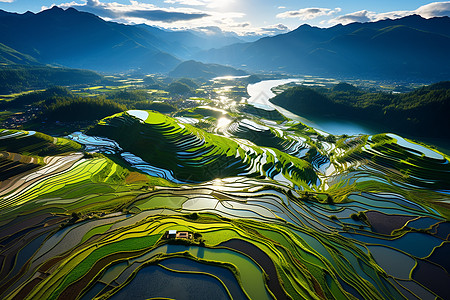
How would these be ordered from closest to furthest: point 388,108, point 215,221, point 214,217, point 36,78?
point 215,221 < point 214,217 < point 388,108 < point 36,78

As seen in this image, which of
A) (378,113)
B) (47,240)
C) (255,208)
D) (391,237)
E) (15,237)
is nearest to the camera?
(47,240)

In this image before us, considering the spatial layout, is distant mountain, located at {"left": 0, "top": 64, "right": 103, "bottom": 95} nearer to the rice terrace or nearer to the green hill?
the rice terrace

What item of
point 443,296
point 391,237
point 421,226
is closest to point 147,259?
point 443,296

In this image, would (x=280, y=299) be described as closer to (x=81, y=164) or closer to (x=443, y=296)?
(x=443, y=296)

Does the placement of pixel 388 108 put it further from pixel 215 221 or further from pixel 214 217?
pixel 215 221

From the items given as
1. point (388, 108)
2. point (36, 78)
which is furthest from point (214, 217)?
point (36, 78)

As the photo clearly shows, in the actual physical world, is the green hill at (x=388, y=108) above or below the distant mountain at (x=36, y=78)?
below

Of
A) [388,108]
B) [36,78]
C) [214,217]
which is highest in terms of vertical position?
[36,78]

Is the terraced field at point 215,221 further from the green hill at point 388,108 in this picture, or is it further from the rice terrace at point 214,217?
the green hill at point 388,108

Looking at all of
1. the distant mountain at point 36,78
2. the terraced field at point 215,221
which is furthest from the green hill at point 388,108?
the distant mountain at point 36,78
